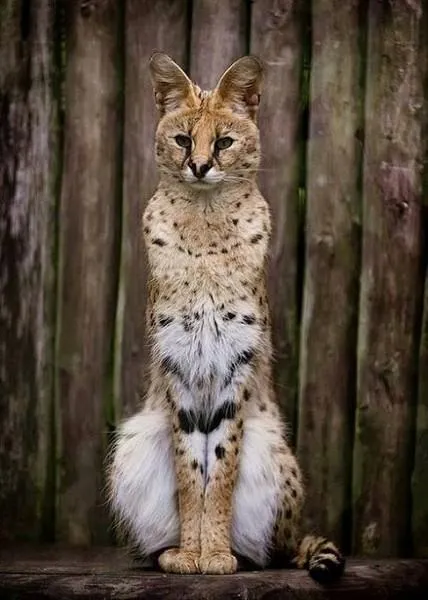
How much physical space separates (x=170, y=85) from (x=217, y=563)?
1235 millimetres

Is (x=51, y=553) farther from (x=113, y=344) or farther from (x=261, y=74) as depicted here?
(x=261, y=74)

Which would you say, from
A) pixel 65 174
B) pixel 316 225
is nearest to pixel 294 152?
pixel 316 225

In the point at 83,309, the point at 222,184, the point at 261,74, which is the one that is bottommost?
the point at 83,309

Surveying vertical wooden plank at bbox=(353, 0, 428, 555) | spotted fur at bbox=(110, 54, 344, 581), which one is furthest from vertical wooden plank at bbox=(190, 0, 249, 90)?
spotted fur at bbox=(110, 54, 344, 581)

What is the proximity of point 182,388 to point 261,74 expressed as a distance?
835 millimetres

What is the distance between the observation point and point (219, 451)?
13.8ft

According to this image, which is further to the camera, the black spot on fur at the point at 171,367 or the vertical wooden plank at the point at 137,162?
the vertical wooden plank at the point at 137,162

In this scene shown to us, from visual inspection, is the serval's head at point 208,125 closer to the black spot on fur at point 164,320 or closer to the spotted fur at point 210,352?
the spotted fur at point 210,352

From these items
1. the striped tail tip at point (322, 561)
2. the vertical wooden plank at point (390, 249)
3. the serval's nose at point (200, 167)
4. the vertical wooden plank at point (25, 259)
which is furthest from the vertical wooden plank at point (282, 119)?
the serval's nose at point (200, 167)

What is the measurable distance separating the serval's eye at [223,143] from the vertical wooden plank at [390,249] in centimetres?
96

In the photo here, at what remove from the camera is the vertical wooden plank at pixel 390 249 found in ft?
16.4

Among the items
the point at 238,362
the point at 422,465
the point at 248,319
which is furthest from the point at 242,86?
the point at 422,465

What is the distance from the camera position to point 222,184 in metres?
4.20

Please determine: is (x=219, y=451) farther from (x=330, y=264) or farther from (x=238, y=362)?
(x=330, y=264)
